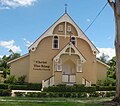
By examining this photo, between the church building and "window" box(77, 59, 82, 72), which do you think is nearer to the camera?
the church building

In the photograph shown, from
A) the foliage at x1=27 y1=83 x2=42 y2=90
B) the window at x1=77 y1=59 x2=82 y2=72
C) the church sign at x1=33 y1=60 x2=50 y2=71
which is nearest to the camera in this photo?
the foliage at x1=27 y1=83 x2=42 y2=90

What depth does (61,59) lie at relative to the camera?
36594 millimetres

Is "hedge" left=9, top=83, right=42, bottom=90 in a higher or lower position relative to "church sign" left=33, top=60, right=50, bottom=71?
lower

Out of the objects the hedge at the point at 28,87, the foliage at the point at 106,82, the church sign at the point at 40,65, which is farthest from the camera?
the foliage at the point at 106,82

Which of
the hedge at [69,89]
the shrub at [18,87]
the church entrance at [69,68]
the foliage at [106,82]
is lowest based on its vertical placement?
the hedge at [69,89]

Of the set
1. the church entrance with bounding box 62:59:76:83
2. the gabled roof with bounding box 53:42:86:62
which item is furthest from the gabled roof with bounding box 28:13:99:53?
the church entrance with bounding box 62:59:76:83

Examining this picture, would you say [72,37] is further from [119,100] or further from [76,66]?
[119,100]

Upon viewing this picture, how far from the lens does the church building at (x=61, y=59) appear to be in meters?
36.2

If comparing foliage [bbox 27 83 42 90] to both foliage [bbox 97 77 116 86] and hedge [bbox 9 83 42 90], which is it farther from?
foliage [bbox 97 77 116 86]

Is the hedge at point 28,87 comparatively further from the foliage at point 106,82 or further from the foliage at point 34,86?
the foliage at point 106,82

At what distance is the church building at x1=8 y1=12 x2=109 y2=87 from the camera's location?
36219mm

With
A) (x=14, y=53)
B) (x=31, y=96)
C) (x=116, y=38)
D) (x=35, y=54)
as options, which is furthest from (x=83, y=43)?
(x=14, y=53)

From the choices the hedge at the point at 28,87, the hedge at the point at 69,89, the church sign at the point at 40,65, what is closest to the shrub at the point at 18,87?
the hedge at the point at 28,87

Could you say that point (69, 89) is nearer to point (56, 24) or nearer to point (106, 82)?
point (106, 82)
